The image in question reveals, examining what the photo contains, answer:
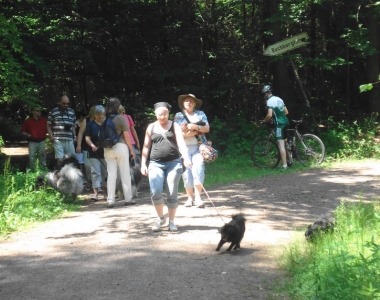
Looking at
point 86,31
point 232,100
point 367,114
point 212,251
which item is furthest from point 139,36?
point 212,251

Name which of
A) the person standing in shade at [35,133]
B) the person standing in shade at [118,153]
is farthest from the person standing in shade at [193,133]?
the person standing in shade at [35,133]

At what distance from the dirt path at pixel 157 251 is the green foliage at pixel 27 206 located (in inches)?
12.5

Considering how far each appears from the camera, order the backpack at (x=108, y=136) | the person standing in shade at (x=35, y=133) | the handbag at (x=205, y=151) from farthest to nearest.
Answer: the person standing in shade at (x=35, y=133) → the backpack at (x=108, y=136) → the handbag at (x=205, y=151)

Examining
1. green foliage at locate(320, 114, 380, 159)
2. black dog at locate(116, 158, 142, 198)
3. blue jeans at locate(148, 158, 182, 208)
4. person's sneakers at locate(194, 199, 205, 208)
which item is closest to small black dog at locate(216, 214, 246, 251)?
blue jeans at locate(148, 158, 182, 208)

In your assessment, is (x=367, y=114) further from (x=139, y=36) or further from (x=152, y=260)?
(x=152, y=260)

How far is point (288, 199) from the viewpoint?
10.6 meters

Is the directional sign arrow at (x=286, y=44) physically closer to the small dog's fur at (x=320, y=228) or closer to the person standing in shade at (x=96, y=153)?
the person standing in shade at (x=96, y=153)

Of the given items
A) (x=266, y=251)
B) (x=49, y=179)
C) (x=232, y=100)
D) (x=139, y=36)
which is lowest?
(x=266, y=251)

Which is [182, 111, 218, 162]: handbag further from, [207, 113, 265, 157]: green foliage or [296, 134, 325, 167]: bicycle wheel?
[207, 113, 265, 157]: green foliage

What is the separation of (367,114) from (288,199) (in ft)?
35.6

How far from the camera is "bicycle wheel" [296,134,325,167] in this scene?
14.5 m

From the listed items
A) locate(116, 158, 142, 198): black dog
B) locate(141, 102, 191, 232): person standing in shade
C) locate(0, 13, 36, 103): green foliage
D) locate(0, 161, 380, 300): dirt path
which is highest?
locate(0, 13, 36, 103): green foliage

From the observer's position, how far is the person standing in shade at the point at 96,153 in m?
11.2

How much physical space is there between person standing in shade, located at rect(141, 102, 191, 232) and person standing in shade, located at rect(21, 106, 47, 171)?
19.6 feet
